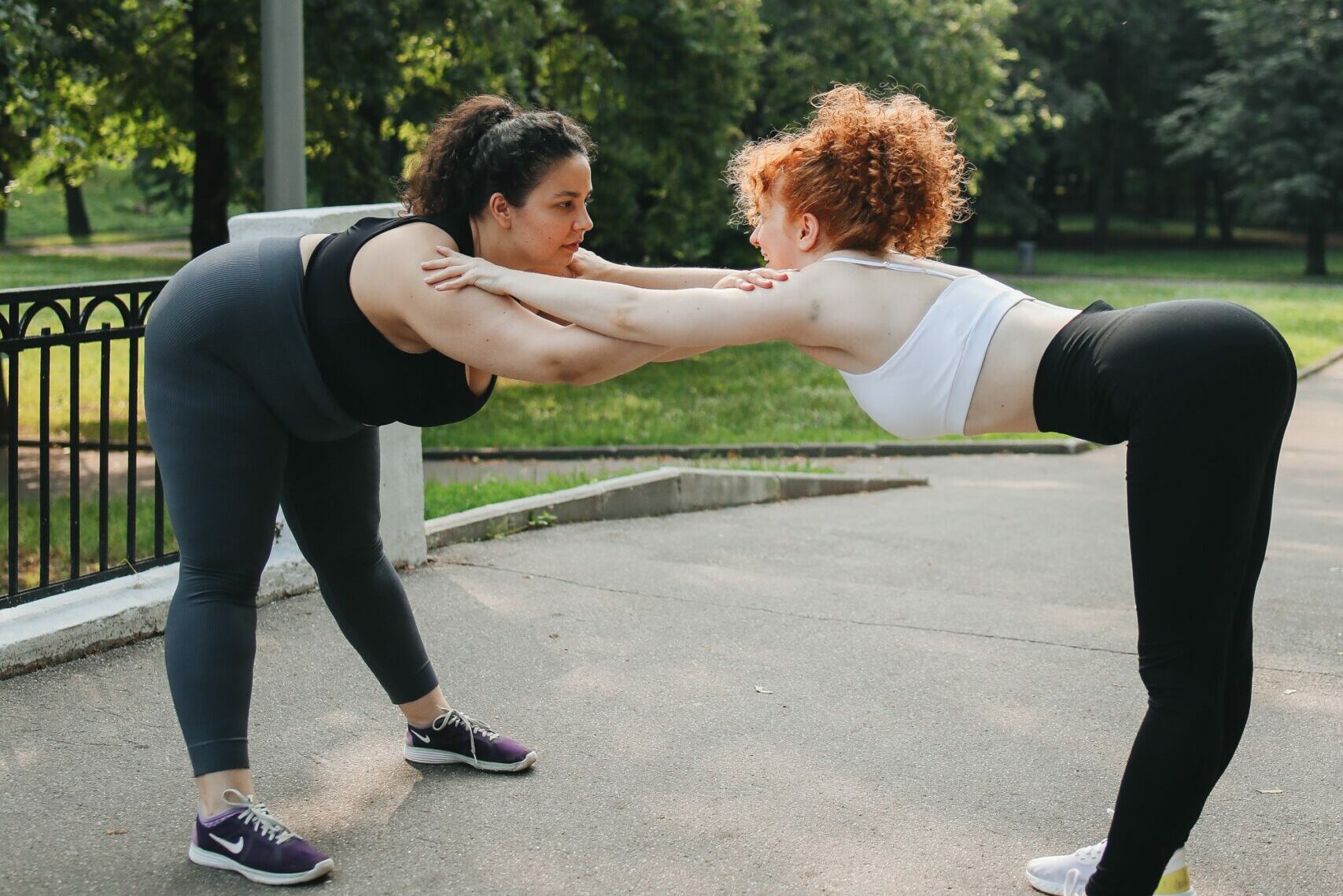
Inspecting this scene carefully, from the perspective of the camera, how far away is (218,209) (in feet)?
47.4

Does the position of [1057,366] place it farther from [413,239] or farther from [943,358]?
[413,239]

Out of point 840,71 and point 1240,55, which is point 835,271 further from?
point 1240,55

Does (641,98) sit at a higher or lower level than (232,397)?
higher

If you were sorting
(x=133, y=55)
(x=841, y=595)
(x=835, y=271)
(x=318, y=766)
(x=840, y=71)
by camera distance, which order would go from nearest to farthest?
1. (x=835, y=271)
2. (x=318, y=766)
3. (x=841, y=595)
4. (x=133, y=55)
5. (x=840, y=71)

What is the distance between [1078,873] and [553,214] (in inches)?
73.0

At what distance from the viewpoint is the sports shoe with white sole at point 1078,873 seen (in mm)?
3018

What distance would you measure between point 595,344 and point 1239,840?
2000 mm

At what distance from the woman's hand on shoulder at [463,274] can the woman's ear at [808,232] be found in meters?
0.62

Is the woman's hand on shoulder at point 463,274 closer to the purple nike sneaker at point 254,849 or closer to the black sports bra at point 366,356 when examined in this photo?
the black sports bra at point 366,356

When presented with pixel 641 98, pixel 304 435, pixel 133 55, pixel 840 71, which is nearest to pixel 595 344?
pixel 304 435

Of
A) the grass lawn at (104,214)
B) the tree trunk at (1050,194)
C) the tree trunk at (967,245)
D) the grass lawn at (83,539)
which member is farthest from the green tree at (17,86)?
the tree trunk at (1050,194)

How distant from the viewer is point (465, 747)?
3.76 m

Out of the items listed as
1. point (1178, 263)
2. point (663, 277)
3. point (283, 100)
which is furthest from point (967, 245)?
point (663, 277)

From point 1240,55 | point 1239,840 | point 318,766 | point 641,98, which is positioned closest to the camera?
point 1239,840
